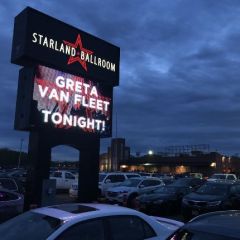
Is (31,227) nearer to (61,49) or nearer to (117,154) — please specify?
(61,49)

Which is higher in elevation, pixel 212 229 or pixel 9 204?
pixel 9 204

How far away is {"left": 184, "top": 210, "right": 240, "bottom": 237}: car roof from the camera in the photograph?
4.93 metres

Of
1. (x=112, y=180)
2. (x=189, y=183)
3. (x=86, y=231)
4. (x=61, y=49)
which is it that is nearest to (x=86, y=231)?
(x=86, y=231)

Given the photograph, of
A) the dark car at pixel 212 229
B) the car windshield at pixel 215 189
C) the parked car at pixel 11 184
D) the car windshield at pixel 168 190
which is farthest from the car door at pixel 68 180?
the dark car at pixel 212 229

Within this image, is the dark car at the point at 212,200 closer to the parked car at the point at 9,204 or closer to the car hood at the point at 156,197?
the car hood at the point at 156,197

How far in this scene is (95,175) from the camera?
19406mm

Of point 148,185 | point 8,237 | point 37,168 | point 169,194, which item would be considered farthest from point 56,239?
point 148,185

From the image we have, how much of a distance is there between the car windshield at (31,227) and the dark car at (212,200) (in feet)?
Result: 40.7

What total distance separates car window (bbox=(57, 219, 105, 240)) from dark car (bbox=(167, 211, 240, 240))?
50.6 inches

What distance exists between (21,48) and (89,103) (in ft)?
11.5

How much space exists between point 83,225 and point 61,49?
12.5 metres

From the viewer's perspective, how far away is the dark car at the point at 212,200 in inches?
720

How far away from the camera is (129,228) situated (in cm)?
689

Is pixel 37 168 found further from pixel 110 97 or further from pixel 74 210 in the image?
pixel 74 210
